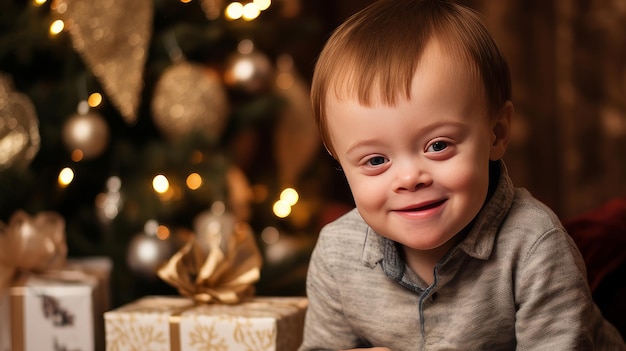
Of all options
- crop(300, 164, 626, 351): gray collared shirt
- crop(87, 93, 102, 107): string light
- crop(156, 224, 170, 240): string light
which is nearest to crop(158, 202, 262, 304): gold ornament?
crop(300, 164, 626, 351): gray collared shirt

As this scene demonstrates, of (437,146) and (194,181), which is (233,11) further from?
(437,146)

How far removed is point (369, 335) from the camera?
1.05 metres

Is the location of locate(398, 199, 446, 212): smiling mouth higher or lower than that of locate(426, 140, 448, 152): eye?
lower

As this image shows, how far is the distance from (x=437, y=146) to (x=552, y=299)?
22 cm

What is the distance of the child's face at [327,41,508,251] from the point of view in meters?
0.88

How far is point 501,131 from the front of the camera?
3.18ft

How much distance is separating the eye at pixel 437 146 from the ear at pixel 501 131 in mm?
85

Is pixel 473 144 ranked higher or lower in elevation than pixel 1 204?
higher

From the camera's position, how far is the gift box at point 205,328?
3.84 feet

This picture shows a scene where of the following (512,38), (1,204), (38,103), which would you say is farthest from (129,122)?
(512,38)

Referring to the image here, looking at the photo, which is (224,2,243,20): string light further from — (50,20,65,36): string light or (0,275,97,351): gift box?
(0,275,97,351): gift box

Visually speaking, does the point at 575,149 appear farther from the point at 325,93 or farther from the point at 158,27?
the point at 325,93

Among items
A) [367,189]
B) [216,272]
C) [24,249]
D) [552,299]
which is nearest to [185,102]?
[24,249]

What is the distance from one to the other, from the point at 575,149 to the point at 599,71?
0.28 m
